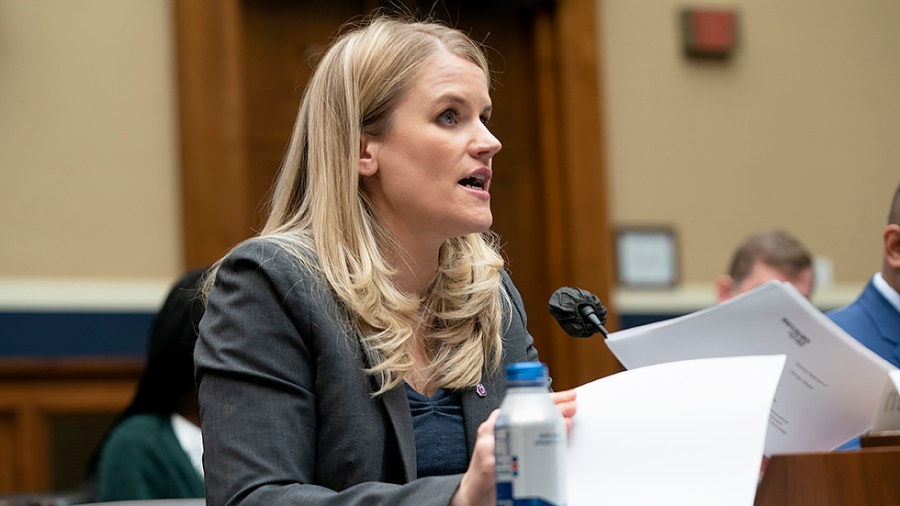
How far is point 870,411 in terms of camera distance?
1.86 m

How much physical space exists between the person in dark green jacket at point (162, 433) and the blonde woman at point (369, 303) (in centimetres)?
123

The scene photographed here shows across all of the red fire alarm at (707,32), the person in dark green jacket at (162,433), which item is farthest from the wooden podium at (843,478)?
the red fire alarm at (707,32)

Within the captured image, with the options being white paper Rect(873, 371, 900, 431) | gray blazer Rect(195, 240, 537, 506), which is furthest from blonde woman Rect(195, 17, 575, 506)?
white paper Rect(873, 371, 900, 431)

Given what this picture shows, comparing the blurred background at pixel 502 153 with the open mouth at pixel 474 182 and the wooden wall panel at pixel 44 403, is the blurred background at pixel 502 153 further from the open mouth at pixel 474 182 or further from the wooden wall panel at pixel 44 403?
the open mouth at pixel 474 182

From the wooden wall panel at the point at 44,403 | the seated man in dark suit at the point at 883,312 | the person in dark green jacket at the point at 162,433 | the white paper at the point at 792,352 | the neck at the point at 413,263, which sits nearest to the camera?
the white paper at the point at 792,352

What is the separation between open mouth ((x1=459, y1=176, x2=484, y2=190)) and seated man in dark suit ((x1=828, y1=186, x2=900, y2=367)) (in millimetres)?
1019

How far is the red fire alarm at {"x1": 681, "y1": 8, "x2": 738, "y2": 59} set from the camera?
5617 millimetres

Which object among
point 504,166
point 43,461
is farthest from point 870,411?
point 504,166

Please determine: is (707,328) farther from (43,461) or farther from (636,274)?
(636,274)

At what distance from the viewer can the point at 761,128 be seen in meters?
5.80

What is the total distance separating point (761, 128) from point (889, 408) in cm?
410

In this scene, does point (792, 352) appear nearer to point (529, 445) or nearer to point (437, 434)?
point (437, 434)

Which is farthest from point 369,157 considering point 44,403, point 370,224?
point 44,403

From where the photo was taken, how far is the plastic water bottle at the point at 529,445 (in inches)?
52.3
